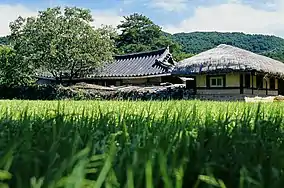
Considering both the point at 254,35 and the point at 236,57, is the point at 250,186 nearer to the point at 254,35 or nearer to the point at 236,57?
the point at 236,57

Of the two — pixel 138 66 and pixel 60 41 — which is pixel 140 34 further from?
pixel 60 41

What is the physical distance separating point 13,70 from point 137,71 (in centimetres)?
825

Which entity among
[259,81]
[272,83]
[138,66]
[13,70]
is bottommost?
[272,83]

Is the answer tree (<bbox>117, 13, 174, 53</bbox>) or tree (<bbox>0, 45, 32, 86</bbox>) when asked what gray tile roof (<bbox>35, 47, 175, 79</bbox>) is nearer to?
tree (<bbox>0, 45, 32, 86</bbox>)

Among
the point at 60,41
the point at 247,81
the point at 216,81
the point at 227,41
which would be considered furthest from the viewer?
the point at 227,41

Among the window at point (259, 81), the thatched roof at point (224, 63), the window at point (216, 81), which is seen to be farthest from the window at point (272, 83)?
the window at point (216, 81)

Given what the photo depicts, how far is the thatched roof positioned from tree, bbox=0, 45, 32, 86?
10054 mm

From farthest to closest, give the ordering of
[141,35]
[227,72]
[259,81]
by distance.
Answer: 1. [141,35]
2. [259,81]
3. [227,72]

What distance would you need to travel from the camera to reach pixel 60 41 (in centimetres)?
2812

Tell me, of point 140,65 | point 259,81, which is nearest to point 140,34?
point 140,65

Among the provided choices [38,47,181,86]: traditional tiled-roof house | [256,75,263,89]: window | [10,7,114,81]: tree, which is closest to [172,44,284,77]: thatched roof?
[256,75,263,89]: window

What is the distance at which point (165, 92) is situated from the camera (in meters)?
24.8

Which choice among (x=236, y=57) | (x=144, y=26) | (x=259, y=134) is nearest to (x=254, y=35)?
(x=144, y=26)

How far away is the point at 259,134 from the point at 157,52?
30712 millimetres
